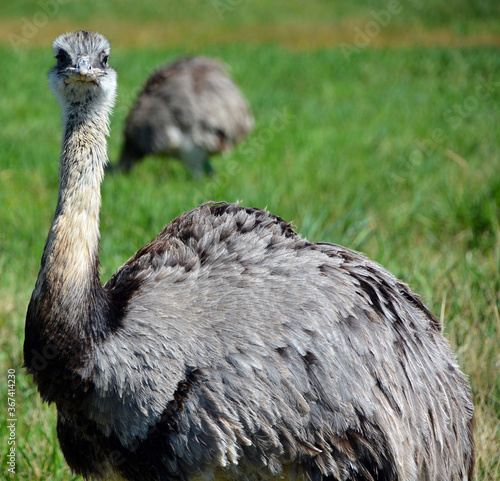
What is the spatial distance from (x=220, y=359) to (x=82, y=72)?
1.12 m

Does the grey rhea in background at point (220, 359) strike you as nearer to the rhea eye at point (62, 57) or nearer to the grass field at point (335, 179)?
the rhea eye at point (62, 57)

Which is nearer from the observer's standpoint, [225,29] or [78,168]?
[78,168]

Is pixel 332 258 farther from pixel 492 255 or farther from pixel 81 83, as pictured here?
pixel 492 255

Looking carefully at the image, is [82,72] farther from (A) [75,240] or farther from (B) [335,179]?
(B) [335,179]

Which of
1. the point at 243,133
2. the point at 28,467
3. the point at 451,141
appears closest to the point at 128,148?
the point at 243,133

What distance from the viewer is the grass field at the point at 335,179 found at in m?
3.99

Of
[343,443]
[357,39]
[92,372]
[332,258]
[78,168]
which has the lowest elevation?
[343,443]

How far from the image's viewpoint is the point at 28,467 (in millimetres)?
3250

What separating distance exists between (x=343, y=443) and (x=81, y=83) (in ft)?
5.14

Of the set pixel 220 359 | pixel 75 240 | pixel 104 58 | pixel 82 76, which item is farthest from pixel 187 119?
pixel 220 359

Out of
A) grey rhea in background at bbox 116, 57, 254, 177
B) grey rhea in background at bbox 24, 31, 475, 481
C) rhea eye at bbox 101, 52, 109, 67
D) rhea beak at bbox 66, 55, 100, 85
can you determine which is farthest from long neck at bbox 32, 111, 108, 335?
grey rhea in background at bbox 116, 57, 254, 177

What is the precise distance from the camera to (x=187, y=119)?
27.1ft

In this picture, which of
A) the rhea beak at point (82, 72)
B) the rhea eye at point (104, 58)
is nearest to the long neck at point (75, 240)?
the rhea beak at point (82, 72)

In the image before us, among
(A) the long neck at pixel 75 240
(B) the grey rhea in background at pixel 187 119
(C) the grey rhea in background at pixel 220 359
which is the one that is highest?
(B) the grey rhea in background at pixel 187 119
